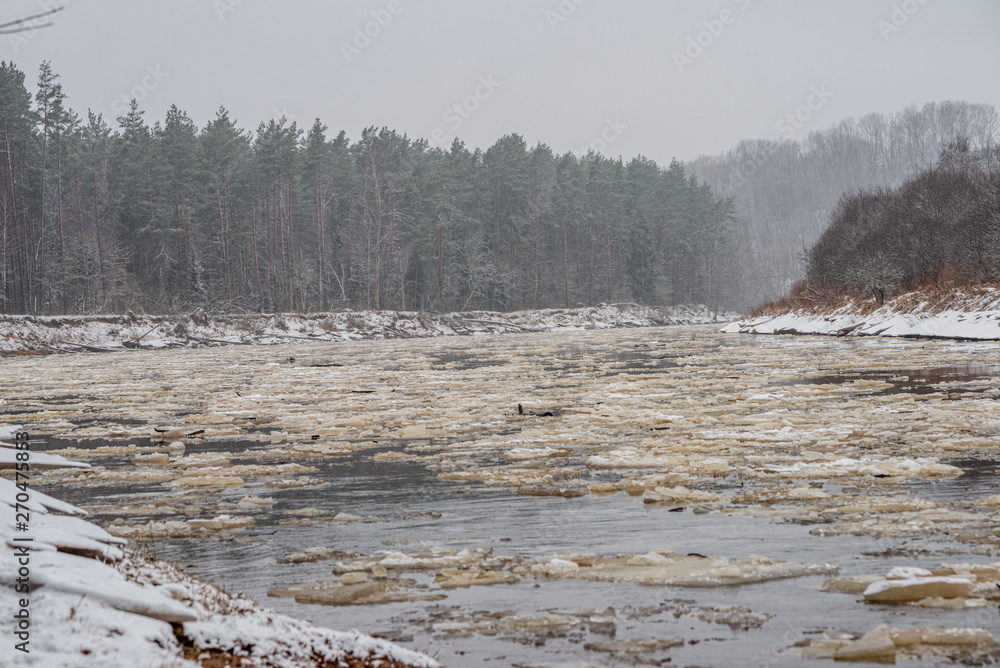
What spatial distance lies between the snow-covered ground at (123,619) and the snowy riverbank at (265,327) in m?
39.8

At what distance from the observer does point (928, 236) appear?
109ft

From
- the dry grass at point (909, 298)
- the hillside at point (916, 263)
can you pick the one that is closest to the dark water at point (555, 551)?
the hillside at point (916, 263)

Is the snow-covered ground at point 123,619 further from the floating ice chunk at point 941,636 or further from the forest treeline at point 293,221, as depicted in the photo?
the forest treeline at point 293,221

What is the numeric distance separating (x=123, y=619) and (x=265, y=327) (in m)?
50.4

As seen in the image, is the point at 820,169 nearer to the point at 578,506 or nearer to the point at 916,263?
the point at 916,263

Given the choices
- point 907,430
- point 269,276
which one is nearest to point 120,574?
point 907,430

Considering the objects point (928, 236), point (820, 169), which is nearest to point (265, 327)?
point (928, 236)

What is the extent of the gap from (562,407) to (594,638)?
9.50m

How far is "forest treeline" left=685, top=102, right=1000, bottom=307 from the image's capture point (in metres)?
142

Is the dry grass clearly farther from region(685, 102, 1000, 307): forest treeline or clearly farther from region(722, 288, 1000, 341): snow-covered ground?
region(685, 102, 1000, 307): forest treeline

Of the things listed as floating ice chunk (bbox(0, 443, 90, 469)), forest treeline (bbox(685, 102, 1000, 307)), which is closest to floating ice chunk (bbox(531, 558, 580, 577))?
floating ice chunk (bbox(0, 443, 90, 469))

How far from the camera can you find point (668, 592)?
14.8 ft

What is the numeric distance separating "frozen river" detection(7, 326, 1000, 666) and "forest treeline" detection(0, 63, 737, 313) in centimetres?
3965

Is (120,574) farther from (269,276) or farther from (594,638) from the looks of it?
(269,276)
